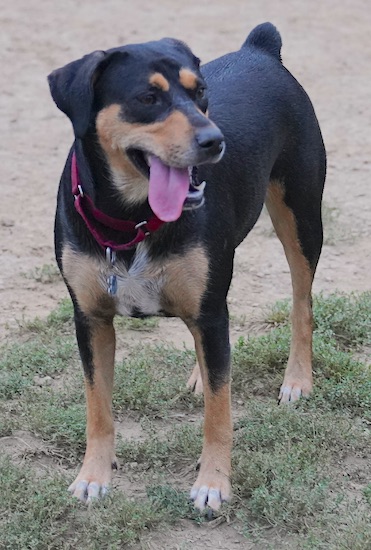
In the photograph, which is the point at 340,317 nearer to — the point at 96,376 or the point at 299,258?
the point at 299,258

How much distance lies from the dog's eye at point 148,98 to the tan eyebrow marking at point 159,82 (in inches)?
1.7

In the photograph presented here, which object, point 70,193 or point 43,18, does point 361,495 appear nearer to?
point 70,193

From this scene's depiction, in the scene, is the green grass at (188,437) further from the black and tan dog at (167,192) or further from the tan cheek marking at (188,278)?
the tan cheek marking at (188,278)

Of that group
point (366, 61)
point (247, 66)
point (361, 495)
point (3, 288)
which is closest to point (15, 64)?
point (366, 61)

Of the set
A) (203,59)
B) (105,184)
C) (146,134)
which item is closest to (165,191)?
(146,134)

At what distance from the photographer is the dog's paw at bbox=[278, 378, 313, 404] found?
5156 millimetres

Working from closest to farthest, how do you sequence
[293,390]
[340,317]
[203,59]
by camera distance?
1. [293,390]
2. [340,317]
3. [203,59]

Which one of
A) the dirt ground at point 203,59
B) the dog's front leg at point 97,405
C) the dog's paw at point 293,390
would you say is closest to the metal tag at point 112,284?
the dog's front leg at point 97,405

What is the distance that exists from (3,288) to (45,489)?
2542mm

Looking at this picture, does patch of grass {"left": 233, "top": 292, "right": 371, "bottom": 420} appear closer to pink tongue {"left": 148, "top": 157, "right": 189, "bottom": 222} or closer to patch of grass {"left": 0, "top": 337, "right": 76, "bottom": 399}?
patch of grass {"left": 0, "top": 337, "right": 76, "bottom": 399}

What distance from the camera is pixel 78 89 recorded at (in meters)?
3.78

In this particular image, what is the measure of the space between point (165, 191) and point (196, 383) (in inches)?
66.6

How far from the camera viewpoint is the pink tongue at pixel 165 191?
3781 mm

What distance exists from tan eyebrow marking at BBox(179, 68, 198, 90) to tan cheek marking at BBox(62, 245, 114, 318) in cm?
83
